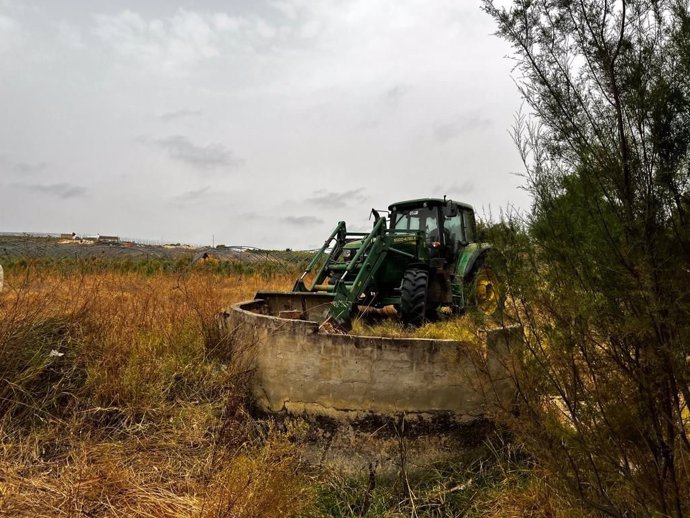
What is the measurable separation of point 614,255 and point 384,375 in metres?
2.62

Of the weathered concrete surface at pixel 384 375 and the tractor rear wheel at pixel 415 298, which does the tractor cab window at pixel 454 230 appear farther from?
the weathered concrete surface at pixel 384 375

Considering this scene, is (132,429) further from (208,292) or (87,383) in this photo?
(208,292)

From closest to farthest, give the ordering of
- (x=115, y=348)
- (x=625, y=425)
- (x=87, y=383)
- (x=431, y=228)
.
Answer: (x=625, y=425)
(x=87, y=383)
(x=115, y=348)
(x=431, y=228)

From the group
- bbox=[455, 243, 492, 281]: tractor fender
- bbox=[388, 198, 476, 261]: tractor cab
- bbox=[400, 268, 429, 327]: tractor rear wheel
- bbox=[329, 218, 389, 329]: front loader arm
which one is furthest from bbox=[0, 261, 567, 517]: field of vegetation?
bbox=[388, 198, 476, 261]: tractor cab

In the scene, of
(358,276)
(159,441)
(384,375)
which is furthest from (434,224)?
(159,441)

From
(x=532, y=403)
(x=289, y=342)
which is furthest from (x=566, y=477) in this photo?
(x=289, y=342)

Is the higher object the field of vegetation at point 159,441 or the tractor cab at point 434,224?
the tractor cab at point 434,224

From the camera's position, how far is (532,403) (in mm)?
3311

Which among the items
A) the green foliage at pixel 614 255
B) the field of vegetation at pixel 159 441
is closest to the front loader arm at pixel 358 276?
the field of vegetation at pixel 159 441

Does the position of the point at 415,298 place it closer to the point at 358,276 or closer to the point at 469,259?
the point at 358,276

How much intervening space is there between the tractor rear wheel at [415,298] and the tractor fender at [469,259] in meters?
0.76

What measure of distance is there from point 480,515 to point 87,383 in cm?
415

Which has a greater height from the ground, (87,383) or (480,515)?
(87,383)

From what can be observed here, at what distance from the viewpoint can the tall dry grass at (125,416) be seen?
12.1ft
